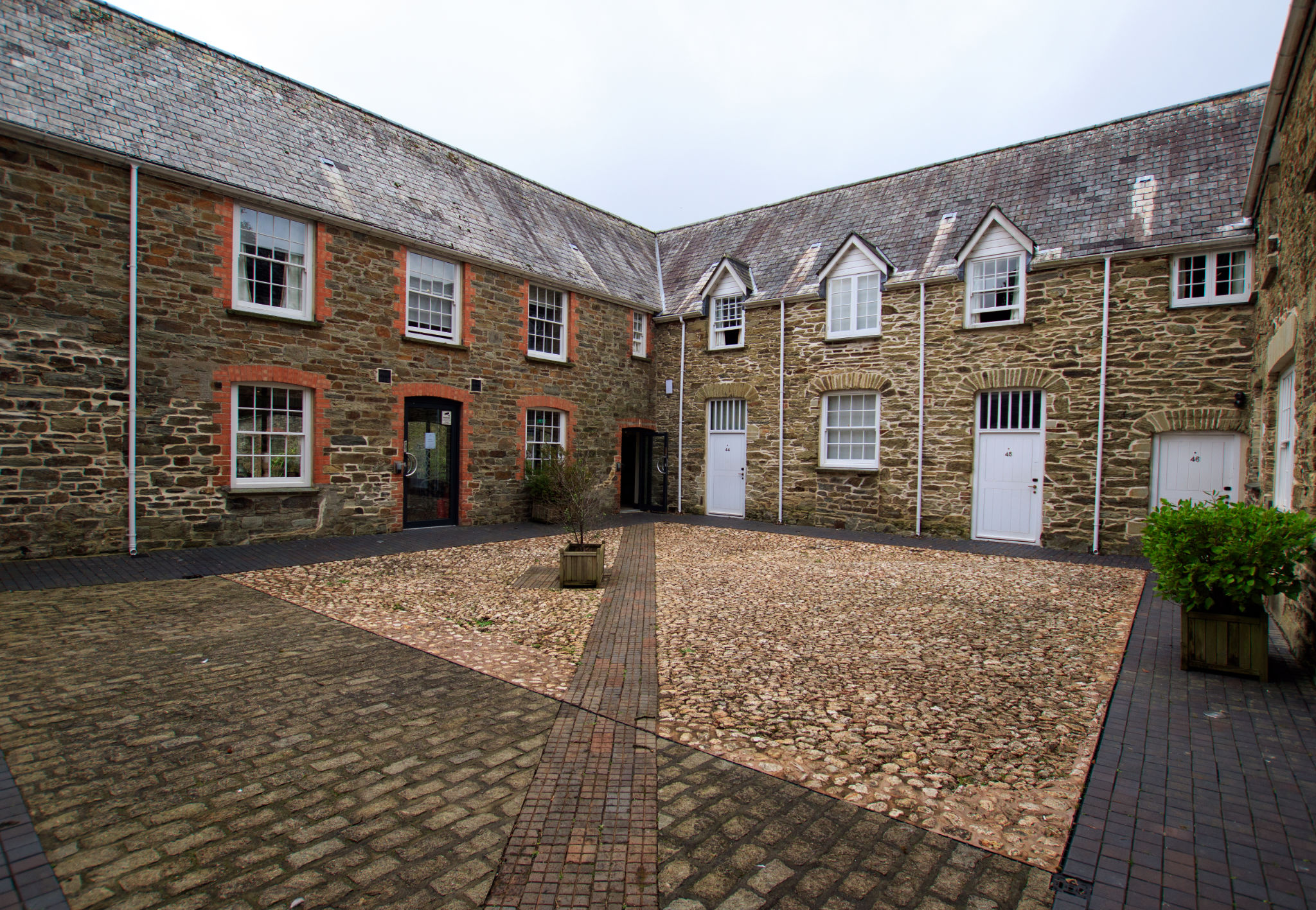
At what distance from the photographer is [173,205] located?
32.9 feet

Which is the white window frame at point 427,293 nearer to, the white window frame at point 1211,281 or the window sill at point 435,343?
the window sill at point 435,343

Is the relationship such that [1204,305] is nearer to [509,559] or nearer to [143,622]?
[509,559]

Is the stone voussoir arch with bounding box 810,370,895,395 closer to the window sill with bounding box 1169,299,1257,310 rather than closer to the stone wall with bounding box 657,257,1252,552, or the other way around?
the stone wall with bounding box 657,257,1252,552

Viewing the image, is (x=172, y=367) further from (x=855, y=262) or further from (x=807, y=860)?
(x=855, y=262)

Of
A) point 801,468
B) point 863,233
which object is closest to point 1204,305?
point 863,233

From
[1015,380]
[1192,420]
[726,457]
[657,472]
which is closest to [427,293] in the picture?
[657,472]

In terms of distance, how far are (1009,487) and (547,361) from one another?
34.5ft

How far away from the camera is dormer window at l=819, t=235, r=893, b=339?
14781mm

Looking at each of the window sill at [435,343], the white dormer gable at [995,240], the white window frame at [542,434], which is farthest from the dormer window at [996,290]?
the window sill at [435,343]

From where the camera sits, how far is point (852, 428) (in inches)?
595

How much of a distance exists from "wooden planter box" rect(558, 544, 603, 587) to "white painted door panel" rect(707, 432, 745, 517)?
8855 mm

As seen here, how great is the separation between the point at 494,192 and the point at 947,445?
12.3 meters

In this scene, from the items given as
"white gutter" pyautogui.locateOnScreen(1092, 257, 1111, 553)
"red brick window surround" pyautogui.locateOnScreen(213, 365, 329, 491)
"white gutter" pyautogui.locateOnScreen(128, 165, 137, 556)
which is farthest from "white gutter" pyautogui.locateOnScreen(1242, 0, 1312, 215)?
"white gutter" pyautogui.locateOnScreen(128, 165, 137, 556)

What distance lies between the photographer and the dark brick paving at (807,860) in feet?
8.68
